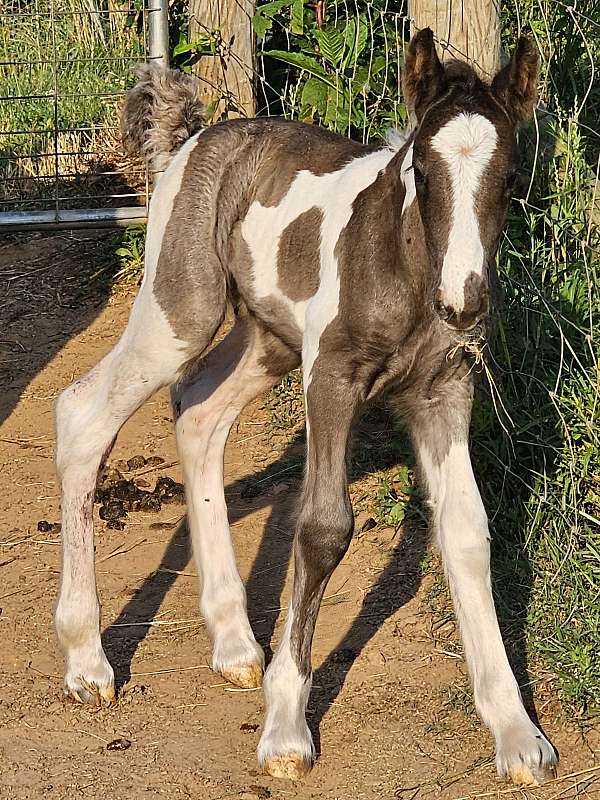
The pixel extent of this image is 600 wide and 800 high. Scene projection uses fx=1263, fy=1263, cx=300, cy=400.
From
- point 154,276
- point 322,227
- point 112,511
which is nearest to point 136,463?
point 112,511

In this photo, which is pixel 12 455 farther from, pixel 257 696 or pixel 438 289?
pixel 438 289

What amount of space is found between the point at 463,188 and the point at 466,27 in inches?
80.4

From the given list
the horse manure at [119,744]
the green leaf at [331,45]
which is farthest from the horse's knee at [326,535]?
the green leaf at [331,45]

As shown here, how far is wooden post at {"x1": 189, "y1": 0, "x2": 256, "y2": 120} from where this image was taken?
6906 mm

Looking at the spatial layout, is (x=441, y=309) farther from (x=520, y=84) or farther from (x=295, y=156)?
(x=295, y=156)

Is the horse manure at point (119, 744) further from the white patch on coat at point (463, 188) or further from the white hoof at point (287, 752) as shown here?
the white patch on coat at point (463, 188)

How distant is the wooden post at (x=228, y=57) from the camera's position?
691 cm

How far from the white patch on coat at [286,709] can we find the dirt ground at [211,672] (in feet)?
0.32

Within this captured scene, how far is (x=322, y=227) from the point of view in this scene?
426 cm

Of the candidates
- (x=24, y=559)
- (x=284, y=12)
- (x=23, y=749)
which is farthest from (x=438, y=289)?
(x=284, y=12)

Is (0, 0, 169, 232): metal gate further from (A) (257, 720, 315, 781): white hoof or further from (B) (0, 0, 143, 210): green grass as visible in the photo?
(A) (257, 720, 315, 781): white hoof

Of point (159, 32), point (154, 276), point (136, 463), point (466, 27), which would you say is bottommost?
point (136, 463)

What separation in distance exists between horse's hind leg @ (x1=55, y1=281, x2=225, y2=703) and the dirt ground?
150 millimetres

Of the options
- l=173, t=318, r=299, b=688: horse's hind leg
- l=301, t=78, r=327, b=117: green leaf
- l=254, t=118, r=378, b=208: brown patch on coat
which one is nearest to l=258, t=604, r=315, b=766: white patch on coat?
l=173, t=318, r=299, b=688: horse's hind leg
